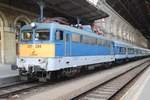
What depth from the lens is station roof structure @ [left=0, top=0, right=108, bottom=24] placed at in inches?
960

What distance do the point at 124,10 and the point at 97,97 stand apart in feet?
185

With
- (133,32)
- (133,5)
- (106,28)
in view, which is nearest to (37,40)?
(106,28)

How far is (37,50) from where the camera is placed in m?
15.8

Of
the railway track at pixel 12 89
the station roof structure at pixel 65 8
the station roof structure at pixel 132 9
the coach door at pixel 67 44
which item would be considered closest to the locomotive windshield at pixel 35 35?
the coach door at pixel 67 44

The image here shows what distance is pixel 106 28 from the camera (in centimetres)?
5247

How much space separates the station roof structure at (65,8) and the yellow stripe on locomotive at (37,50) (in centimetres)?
669

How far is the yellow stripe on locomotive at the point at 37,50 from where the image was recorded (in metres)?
15.5

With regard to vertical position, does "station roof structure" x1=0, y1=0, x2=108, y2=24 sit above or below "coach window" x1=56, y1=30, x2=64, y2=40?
above

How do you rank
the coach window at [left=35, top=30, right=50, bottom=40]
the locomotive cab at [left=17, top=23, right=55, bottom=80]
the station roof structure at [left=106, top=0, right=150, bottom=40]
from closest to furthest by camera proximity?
the locomotive cab at [left=17, top=23, right=55, bottom=80] → the coach window at [left=35, top=30, right=50, bottom=40] → the station roof structure at [left=106, top=0, right=150, bottom=40]

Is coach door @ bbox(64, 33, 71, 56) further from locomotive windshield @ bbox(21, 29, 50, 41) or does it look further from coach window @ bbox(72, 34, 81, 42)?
locomotive windshield @ bbox(21, 29, 50, 41)

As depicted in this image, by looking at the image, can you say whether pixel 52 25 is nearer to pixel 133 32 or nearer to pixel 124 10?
pixel 124 10

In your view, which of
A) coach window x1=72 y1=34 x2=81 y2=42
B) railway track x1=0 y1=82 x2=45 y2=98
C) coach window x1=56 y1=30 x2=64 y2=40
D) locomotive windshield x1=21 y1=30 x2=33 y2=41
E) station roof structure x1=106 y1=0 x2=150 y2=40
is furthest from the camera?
station roof structure x1=106 y1=0 x2=150 y2=40

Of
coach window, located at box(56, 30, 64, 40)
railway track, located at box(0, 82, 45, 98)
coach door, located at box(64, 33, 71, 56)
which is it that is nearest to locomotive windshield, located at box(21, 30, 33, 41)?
coach window, located at box(56, 30, 64, 40)

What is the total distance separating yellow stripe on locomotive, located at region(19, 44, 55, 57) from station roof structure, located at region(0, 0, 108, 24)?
6.69 meters
